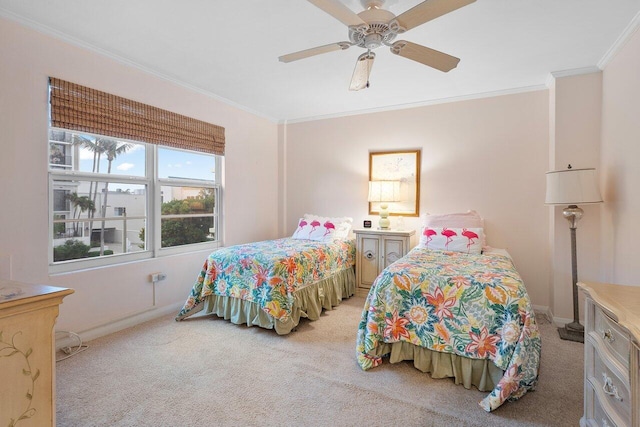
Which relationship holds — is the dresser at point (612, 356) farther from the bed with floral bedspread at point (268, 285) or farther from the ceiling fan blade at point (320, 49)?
the bed with floral bedspread at point (268, 285)

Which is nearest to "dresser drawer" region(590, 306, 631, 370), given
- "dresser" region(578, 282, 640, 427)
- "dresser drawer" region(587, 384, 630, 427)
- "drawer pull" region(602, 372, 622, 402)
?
"dresser" region(578, 282, 640, 427)

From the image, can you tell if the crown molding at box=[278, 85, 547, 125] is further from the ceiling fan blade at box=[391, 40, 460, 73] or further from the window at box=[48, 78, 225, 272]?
the ceiling fan blade at box=[391, 40, 460, 73]

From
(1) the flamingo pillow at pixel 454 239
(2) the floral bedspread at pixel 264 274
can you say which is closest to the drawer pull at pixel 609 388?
(1) the flamingo pillow at pixel 454 239

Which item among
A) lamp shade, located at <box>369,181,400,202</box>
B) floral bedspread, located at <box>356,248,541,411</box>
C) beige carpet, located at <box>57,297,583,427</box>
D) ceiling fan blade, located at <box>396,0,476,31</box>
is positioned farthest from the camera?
lamp shade, located at <box>369,181,400,202</box>

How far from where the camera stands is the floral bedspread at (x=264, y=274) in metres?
2.77

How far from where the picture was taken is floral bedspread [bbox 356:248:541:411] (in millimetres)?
1831

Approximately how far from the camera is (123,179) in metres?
2.99

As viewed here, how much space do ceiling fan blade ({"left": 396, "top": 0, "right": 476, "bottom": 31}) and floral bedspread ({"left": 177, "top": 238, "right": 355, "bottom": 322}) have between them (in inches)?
79.8

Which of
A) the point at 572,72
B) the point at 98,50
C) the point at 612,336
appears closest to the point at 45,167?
the point at 98,50

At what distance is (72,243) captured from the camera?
265 cm

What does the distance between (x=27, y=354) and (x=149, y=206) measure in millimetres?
2165

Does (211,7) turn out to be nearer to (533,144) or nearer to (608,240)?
(533,144)

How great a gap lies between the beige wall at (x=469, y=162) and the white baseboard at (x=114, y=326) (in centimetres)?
237

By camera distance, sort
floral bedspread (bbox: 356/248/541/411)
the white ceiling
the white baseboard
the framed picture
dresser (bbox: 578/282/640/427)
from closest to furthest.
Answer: dresser (bbox: 578/282/640/427)
floral bedspread (bbox: 356/248/541/411)
the white ceiling
the white baseboard
the framed picture
